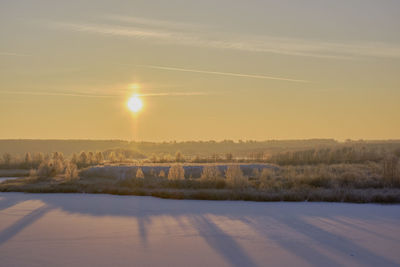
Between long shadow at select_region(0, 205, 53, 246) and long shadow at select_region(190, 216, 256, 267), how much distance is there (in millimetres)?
3458

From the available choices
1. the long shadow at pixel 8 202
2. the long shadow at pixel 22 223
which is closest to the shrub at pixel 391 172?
the long shadow at pixel 22 223

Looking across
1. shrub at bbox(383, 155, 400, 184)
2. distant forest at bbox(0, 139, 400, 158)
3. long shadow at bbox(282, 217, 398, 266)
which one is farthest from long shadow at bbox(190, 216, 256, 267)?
distant forest at bbox(0, 139, 400, 158)

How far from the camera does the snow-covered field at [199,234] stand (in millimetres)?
7230

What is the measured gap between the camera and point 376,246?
7.84m

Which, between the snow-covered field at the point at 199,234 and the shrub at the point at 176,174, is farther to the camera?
the shrub at the point at 176,174

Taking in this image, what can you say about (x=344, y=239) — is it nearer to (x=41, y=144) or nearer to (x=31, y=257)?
(x=31, y=257)

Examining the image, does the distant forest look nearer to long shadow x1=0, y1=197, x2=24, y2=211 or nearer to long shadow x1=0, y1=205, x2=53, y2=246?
long shadow x1=0, y1=197, x2=24, y2=211

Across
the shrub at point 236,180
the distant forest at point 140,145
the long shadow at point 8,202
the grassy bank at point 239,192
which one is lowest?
the long shadow at point 8,202

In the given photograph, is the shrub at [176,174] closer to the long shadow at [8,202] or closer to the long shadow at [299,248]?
the long shadow at [8,202]

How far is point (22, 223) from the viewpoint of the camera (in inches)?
404

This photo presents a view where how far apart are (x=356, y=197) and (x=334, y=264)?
22.3 ft

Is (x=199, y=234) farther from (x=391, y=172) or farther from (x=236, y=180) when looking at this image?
(x=391, y=172)

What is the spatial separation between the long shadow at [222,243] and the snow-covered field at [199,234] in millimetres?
15

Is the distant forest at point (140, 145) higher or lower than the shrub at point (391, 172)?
higher
